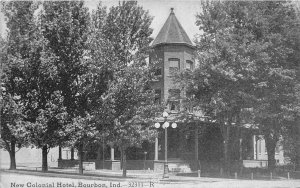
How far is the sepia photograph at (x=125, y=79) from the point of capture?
77.8ft

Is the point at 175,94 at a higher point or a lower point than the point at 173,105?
higher

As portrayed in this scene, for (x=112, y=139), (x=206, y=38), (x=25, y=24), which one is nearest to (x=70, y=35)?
(x=25, y=24)

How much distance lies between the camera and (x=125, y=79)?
79.4ft

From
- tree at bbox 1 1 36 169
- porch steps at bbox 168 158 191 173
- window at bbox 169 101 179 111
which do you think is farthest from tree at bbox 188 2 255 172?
tree at bbox 1 1 36 169

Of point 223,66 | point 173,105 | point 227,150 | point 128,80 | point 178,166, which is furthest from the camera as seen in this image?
point 173,105

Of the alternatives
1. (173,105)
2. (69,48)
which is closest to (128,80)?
(69,48)

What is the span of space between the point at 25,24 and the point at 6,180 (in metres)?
10.2

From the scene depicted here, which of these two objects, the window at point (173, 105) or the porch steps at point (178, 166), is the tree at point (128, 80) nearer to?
the window at point (173, 105)

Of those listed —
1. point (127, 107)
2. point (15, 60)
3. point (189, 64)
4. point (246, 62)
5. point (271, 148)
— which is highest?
point (189, 64)

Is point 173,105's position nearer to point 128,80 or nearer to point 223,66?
point 223,66

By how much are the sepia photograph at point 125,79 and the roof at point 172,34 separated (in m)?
5.78

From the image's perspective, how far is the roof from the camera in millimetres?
40281

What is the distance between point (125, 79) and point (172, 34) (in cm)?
1802

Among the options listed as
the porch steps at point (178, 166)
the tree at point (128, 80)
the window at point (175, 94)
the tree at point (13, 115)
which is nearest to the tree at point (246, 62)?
the window at point (175, 94)
